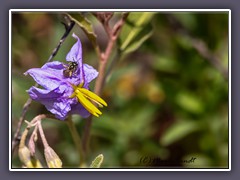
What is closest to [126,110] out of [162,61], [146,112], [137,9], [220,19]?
[146,112]

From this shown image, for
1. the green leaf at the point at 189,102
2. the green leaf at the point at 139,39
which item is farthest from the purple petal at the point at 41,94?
the green leaf at the point at 189,102

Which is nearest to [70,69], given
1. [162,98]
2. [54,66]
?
[54,66]

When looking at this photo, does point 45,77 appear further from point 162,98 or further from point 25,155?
point 162,98

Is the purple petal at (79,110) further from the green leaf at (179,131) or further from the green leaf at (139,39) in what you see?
the green leaf at (179,131)

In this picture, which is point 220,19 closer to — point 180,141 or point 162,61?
point 162,61

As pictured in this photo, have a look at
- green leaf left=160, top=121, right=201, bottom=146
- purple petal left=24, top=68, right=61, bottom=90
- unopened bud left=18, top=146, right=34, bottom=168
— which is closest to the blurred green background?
green leaf left=160, top=121, right=201, bottom=146
